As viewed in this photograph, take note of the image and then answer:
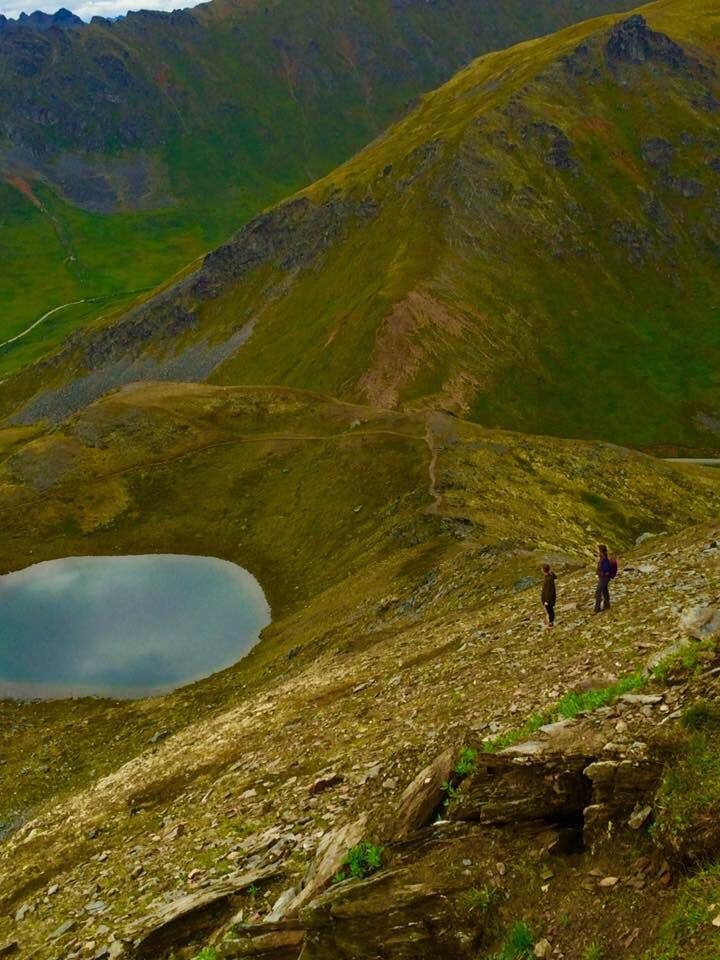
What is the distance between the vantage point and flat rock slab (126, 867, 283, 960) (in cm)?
1844

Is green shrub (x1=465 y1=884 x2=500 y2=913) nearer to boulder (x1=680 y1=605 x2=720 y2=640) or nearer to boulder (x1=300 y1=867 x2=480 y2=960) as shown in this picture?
boulder (x1=300 y1=867 x2=480 y2=960)

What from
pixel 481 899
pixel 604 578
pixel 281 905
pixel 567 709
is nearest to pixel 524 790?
pixel 481 899

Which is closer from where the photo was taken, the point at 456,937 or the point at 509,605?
the point at 456,937

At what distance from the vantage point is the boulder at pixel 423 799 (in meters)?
16.5

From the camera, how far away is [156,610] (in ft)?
231

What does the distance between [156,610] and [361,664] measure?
36.2m

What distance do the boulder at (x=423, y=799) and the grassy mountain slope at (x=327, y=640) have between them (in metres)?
0.58

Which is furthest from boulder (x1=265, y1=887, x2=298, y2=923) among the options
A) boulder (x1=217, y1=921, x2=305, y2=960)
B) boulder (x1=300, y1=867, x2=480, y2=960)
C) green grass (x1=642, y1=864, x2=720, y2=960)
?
green grass (x1=642, y1=864, x2=720, y2=960)

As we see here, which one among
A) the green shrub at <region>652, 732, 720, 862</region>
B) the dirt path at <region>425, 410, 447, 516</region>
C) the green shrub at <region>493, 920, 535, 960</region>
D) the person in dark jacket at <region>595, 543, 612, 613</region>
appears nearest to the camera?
the green shrub at <region>652, 732, 720, 862</region>

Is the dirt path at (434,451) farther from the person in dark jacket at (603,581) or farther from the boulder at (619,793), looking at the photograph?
the boulder at (619,793)

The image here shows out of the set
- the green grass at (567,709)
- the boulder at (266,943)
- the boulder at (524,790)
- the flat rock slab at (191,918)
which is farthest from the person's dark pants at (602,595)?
the boulder at (266,943)

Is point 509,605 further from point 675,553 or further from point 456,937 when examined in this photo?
point 456,937

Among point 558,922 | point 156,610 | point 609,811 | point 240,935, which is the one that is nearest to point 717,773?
point 609,811

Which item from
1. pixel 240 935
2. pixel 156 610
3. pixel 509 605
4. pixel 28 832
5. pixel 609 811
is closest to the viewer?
pixel 609 811
